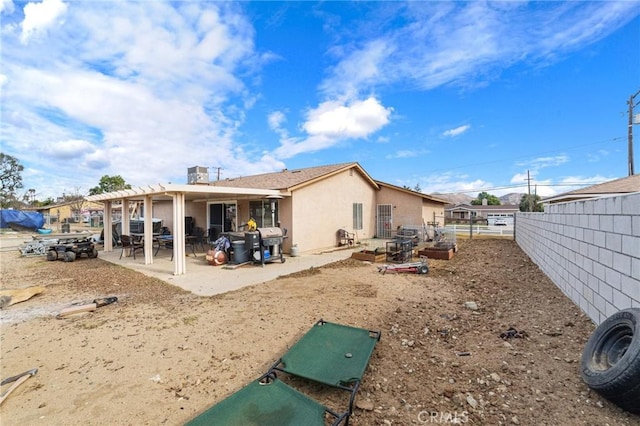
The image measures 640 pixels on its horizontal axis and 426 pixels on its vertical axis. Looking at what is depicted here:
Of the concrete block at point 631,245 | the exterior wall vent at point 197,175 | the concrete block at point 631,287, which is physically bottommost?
the concrete block at point 631,287

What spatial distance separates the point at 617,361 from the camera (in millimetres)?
2406

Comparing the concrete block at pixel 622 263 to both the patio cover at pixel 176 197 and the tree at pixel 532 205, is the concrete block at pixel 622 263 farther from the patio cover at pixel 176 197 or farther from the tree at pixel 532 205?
the tree at pixel 532 205

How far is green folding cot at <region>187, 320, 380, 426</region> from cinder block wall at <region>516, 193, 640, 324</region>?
2.84 meters

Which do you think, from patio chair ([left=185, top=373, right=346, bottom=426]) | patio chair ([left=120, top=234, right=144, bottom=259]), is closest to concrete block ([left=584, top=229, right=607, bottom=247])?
patio chair ([left=185, top=373, right=346, bottom=426])

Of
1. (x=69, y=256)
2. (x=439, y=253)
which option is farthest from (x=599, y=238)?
(x=69, y=256)

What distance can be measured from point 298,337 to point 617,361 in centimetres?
335

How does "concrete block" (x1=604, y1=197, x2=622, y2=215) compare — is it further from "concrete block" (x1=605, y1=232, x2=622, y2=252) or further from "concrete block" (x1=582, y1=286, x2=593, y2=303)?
"concrete block" (x1=582, y1=286, x2=593, y2=303)

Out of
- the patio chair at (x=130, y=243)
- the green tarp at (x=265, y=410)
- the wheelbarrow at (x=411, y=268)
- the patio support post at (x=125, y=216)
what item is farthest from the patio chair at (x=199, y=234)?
the green tarp at (x=265, y=410)

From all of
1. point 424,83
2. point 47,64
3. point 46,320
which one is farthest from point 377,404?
point 424,83

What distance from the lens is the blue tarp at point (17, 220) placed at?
25875 millimetres

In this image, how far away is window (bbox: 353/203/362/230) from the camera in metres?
15.3

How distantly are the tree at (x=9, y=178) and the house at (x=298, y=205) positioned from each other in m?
37.4

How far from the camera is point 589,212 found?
396 cm

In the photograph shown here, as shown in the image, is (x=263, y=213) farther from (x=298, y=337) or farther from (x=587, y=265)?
(x=587, y=265)
